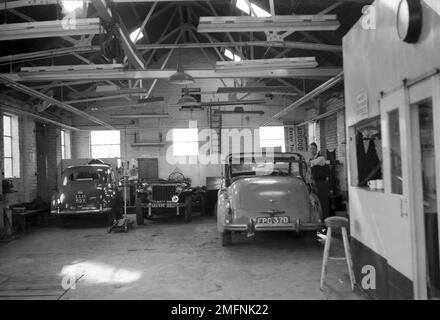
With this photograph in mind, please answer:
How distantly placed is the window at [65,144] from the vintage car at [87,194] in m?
5.27

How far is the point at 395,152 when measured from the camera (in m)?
3.44

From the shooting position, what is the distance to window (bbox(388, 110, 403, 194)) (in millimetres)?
3346

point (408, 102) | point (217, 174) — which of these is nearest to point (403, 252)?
point (408, 102)

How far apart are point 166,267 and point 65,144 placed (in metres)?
11.8

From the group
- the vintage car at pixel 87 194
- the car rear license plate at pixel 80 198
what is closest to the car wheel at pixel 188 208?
the vintage car at pixel 87 194

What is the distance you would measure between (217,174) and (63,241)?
8.30 metres

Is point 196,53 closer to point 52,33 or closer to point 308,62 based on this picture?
point 308,62

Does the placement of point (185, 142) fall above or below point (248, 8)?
below

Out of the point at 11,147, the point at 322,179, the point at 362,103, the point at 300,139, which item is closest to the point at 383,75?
the point at 362,103

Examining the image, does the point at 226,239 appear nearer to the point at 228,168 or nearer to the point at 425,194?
the point at 228,168

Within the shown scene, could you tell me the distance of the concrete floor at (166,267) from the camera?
4297mm

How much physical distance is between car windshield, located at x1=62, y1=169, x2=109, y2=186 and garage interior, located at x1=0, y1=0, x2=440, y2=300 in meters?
0.10

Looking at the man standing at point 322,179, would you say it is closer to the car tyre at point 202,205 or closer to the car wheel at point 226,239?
the car wheel at point 226,239
